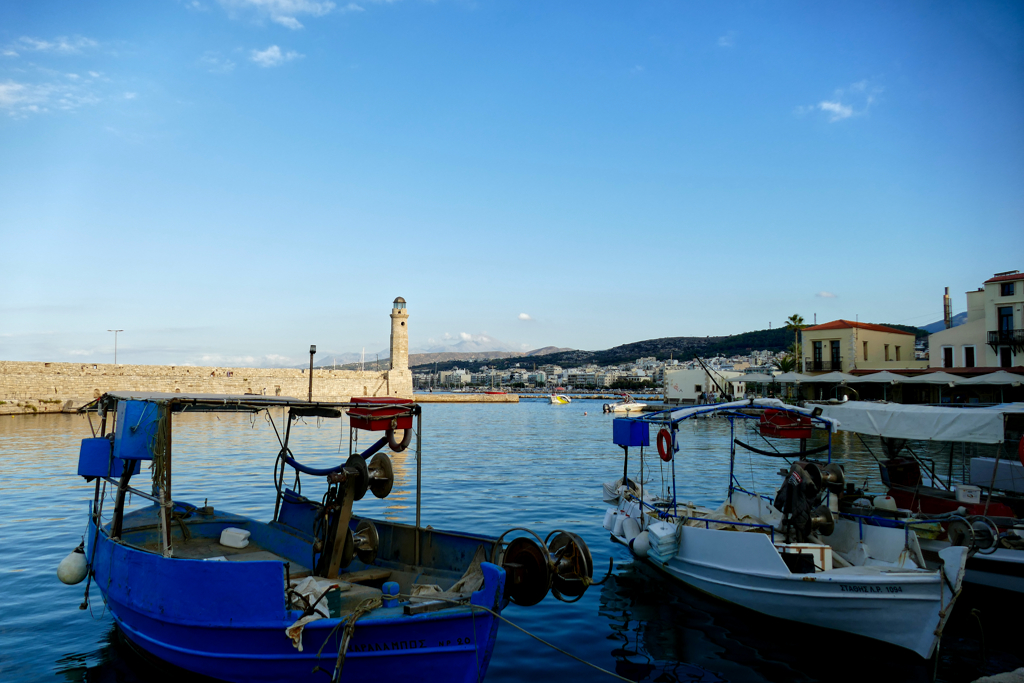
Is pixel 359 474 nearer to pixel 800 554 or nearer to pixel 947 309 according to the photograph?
pixel 800 554

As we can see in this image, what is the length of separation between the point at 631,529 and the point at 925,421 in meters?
5.83

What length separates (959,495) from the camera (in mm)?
11727

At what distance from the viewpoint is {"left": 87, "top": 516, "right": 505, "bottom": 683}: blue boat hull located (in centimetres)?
613

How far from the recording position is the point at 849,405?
12852 millimetres

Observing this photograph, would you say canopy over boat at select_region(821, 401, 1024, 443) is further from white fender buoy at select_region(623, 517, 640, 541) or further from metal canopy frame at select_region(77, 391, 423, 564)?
metal canopy frame at select_region(77, 391, 423, 564)

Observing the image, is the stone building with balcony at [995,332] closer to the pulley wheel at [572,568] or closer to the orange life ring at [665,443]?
the orange life ring at [665,443]

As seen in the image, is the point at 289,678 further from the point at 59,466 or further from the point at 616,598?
the point at 59,466

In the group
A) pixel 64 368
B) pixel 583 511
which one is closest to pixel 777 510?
pixel 583 511

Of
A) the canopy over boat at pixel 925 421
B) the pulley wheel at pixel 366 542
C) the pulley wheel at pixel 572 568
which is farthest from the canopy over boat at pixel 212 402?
the canopy over boat at pixel 925 421

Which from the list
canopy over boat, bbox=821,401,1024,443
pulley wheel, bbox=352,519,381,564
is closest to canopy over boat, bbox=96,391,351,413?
pulley wheel, bbox=352,519,381,564

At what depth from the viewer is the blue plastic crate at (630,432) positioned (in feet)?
39.6

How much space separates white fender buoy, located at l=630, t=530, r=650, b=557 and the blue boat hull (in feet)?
17.4

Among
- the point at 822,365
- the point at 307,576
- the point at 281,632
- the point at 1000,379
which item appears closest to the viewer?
the point at 281,632

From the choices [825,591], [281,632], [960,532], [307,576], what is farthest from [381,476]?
[960,532]
